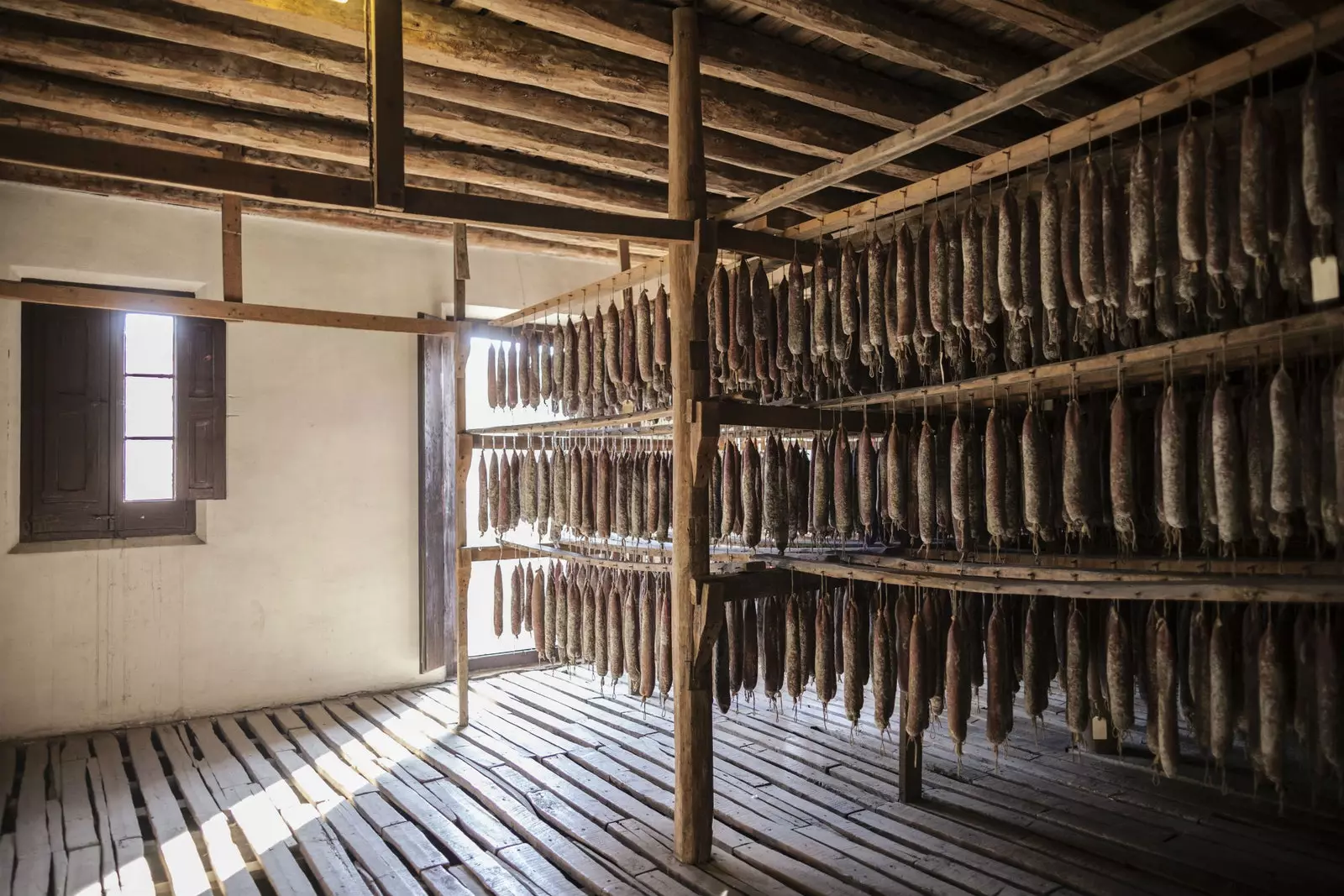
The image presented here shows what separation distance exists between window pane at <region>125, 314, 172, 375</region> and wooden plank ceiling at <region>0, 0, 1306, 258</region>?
3.35ft

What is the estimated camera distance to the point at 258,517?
24.5 ft

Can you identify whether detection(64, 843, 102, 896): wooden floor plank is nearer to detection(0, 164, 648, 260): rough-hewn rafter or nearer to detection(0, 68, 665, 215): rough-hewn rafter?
detection(0, 68, 665, 215): rough-hewn rafter

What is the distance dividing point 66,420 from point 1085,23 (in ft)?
25.1

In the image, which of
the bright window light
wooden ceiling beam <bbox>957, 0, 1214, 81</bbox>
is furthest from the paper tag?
the bright window light

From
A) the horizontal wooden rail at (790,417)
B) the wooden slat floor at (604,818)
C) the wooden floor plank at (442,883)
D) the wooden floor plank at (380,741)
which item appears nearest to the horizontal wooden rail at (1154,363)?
the horizontal wooden rail at (790,417)

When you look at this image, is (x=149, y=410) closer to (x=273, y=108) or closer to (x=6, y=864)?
(x=273, y=108)

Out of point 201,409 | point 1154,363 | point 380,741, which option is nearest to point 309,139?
point 201,409

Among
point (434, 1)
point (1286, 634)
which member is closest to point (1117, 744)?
point (1286, 634)

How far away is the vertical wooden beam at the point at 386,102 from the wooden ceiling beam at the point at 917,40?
1852 millimetres

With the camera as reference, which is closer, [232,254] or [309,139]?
[232,254]

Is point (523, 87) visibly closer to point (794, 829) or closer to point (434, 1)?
point (434, 1)

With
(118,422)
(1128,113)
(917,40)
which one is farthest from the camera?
(118,422)

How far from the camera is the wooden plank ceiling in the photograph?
14.9 ft

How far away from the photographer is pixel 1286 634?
10.1 feet
